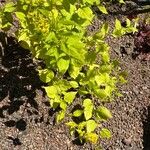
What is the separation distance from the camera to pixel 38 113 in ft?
9.82

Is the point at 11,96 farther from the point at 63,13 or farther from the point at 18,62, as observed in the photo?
the point at 63,13

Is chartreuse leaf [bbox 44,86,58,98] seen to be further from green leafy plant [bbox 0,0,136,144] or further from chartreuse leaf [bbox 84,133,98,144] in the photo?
chartreuse leaf [bbox 84,133,98,144]

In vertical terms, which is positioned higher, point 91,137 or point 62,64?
point 62,64

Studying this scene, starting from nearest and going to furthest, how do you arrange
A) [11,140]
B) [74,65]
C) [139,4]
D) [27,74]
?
[74,65] → [11,140] → [27,74] → [139,4]

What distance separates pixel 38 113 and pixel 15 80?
0.98 ft

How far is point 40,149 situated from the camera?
2896mm

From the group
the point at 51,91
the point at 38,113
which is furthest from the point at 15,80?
the point at 51,91

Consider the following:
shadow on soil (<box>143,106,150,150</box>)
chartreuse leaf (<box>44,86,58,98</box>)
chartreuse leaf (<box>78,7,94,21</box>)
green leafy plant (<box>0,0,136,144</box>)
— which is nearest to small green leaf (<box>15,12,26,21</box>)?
green leafy plant (<box>0,0,136,144</box>)

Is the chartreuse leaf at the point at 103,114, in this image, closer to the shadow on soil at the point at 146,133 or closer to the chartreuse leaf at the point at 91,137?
the chartreuse leaf at the point at 91,137

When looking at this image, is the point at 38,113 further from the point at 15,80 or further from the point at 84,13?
the point at 84,13

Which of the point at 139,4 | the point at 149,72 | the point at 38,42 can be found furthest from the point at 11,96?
the point at 139,4

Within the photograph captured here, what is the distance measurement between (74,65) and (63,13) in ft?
1.01

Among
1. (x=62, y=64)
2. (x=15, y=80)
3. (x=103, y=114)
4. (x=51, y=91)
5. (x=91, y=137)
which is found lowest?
(x=91, y=137)

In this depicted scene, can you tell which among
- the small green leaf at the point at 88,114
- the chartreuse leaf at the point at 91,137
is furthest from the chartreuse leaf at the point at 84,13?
the chartreuse leaf at the point at 91,137
